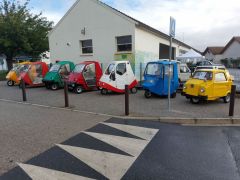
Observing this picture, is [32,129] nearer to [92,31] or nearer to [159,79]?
[159,79]

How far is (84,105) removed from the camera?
8.88 metres

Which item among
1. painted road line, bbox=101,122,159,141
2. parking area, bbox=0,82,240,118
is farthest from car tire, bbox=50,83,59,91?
painted road line, bbox=101,122,159,141

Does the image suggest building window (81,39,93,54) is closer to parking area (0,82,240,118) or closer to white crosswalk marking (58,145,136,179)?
parking area (0,82,240,118)

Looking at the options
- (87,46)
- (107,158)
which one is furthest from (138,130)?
(87,46)

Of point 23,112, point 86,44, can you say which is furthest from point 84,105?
point 86,44

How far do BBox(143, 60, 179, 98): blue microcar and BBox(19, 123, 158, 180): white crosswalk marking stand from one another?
463 cm

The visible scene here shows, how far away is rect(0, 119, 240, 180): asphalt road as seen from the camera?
3496 mm

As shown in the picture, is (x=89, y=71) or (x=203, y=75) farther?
(x=89, y=71)

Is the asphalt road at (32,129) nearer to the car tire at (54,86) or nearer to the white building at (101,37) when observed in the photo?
the car tire at (54,86)

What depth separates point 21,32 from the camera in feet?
73.5

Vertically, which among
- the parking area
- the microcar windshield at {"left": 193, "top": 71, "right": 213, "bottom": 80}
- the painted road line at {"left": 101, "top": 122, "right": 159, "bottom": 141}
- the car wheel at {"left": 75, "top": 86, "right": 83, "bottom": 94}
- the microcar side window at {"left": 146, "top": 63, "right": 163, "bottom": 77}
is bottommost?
the painted road line at {"left": 101, "top": 122, "right": 159, "bottom": 141}

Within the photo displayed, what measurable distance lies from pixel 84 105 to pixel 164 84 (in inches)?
154

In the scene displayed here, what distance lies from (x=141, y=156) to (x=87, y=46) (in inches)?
536

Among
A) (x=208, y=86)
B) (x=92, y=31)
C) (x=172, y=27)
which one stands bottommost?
(x=208, y=86)
